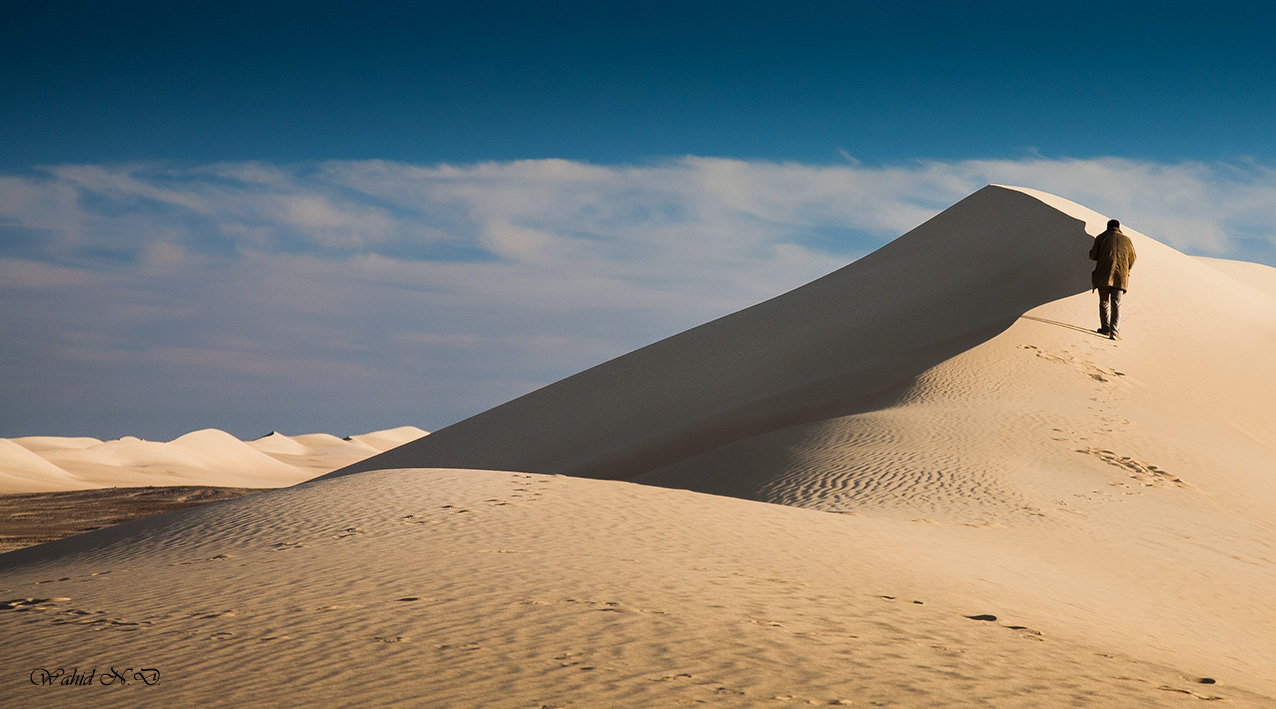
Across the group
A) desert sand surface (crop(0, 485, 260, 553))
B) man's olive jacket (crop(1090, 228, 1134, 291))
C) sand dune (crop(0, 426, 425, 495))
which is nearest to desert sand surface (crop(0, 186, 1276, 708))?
man's olive jacket (crop(1090, 228, 1134, 291))

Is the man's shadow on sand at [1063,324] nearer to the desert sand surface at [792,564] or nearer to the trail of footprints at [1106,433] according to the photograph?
the desert sand surface at [792,564]

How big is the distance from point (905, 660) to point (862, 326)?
19.5m

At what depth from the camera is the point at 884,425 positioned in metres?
13.4

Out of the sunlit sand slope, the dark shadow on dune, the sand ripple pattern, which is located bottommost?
the sunlit sand slope

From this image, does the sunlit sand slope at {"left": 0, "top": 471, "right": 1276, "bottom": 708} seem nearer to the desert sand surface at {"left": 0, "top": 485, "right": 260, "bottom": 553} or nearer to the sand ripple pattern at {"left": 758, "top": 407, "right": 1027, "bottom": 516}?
the sand ripple pattern at {"left": 758, "top": 407, "right": 1027, "bottom": 516}

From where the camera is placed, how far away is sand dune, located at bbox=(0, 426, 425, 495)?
34.7 m

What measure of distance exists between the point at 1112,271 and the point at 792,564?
43.9 ft

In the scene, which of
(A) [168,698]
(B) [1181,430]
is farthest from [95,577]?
(B) [1181,430]

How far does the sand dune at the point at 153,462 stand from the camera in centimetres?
3469

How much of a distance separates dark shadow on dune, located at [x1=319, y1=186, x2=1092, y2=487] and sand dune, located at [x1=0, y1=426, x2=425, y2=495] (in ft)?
55.0

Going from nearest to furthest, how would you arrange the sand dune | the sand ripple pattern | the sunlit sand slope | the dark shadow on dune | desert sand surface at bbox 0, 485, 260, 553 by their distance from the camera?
the sunlit sand slope → the sand ripple pattern → desert sand surface at bbox 0, 485, 260, 553 → the dark shadow on dune → the sand dune

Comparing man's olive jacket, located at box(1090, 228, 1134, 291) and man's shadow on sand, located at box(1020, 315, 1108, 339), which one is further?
man's shadow on sand, located at box(1020, 315, 1108, 339)

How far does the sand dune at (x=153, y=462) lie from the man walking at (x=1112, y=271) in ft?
98.5

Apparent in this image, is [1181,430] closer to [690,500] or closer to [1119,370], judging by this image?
[1119,370]
